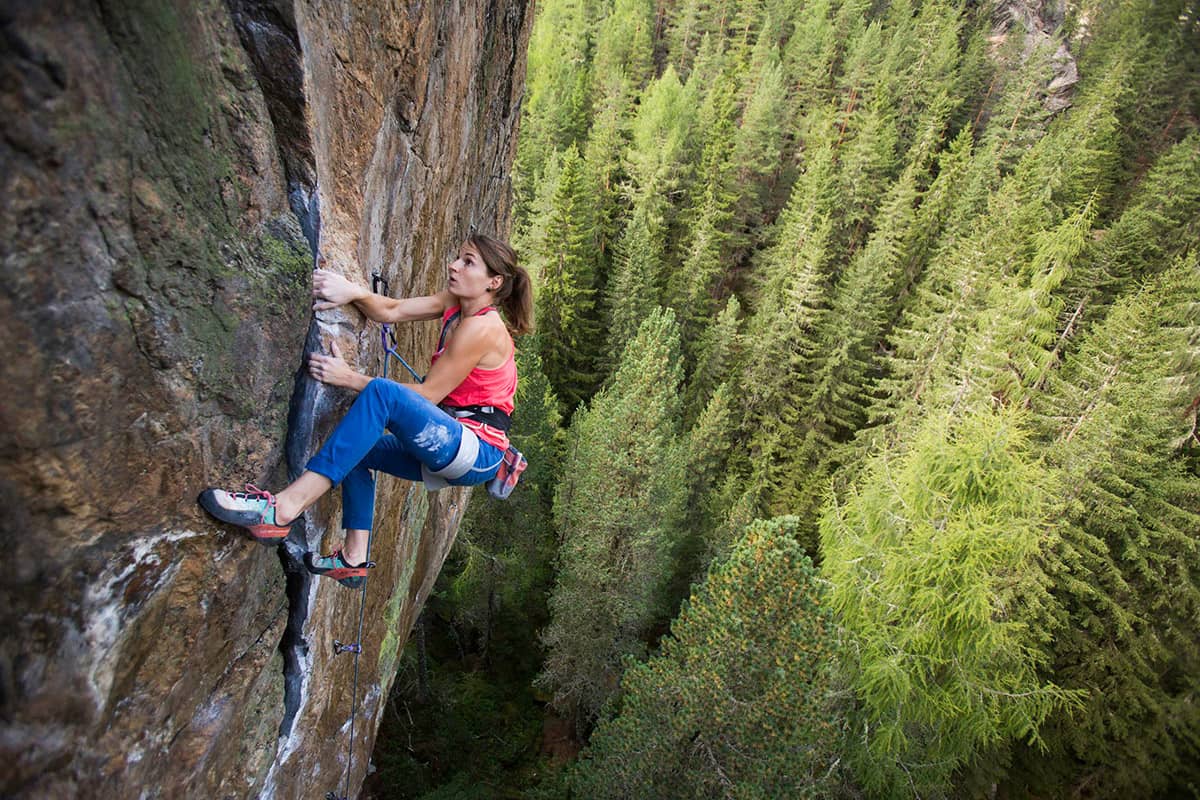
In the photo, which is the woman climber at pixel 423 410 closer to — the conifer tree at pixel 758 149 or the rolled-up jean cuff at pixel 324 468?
the rolled-up jean cuff at pixel 324 468

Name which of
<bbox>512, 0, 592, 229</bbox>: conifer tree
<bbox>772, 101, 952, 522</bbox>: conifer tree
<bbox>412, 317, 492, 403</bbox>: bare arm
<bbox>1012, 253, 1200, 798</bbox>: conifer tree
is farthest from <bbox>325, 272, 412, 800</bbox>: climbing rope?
<bbox>512, 0, 592, 229</bbox>: conifer tree

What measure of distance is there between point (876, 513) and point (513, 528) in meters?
9.90

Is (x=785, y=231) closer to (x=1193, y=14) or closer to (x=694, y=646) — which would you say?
(x=694, y=646)

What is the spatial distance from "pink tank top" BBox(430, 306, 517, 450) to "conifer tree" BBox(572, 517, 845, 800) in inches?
192

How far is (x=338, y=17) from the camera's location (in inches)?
134

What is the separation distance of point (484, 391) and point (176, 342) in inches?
72.8

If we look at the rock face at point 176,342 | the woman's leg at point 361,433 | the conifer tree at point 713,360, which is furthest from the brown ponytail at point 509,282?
the conifer tree at point 713,360

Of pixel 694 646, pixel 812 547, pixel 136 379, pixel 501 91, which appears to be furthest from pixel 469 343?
pixel 812 547

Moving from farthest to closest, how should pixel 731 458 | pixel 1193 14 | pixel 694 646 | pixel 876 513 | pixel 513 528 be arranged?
pixel 1193 14, pixel 731 458, pixel 513 528, pixel 876 513, pixel 694 646

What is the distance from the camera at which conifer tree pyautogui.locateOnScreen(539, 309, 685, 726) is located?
13789mm

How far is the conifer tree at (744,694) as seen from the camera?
8055mm

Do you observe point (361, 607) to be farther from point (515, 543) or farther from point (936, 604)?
point (515, 543)

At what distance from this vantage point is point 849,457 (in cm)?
2061

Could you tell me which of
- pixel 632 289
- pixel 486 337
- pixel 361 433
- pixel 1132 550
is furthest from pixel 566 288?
pixel 361 433
